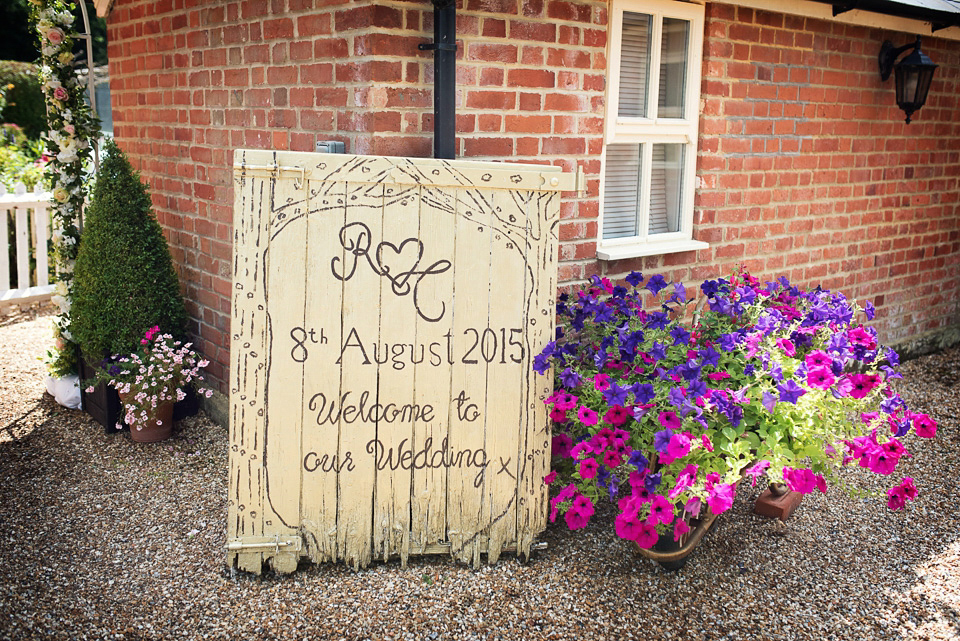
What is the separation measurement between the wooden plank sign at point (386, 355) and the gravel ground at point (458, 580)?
7.6 inches

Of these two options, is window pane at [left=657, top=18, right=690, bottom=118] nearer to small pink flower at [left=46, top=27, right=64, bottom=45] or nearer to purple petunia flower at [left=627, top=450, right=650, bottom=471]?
purple petunia flower at [left=627, top=450, right=650, bottom=471]

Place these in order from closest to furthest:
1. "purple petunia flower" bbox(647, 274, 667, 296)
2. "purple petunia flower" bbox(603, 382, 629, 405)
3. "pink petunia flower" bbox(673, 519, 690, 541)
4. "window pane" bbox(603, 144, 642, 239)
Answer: "pink petunia flower" bbox(673, 519, 690, 541), "purple petunia flower" bbox(603, 382, 629, 405), "purple petunia flower" bbox(647, 274, 667, 296), "window pane" bbox(603, 144, 642, 239)

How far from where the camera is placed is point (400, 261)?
3.12 metres

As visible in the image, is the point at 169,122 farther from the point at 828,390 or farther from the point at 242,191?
the point at 828,390

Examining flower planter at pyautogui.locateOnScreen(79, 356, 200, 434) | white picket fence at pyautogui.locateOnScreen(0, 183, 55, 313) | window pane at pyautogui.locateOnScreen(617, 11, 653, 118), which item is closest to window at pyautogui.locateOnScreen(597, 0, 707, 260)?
window pane at pyautogui.locateOnScreen(617, 11, 653, 118)

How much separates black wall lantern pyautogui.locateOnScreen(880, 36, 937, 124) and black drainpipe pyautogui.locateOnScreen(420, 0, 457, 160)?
370 centimetres

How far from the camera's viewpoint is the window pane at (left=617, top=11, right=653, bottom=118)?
434cm

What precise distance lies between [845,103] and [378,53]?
3.61 meters

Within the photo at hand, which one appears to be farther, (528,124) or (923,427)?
(528,124)

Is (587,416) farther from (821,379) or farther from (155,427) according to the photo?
(155,427)

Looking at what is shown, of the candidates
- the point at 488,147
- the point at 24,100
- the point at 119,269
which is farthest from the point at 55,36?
the point at 24,100

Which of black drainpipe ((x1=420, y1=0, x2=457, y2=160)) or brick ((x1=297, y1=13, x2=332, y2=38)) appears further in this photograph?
brick ((x1=297, y1=13, x2=332, y2=38))

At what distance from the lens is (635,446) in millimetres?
3137

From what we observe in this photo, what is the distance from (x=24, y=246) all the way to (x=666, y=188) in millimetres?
5584
